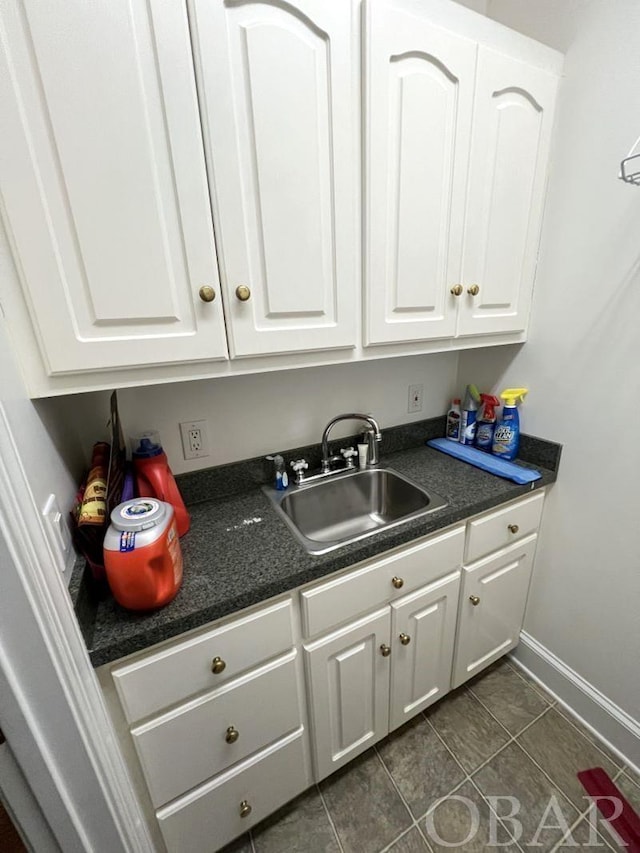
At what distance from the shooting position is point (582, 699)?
1.34 m

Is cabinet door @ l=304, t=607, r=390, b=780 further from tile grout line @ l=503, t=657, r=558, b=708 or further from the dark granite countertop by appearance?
tile grout line @ l=503, t=657, r=558, b=708

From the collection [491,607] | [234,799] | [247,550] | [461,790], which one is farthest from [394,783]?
[247,550]

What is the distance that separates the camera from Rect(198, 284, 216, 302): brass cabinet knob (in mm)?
766

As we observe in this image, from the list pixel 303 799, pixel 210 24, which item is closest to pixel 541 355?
pixel 210 24

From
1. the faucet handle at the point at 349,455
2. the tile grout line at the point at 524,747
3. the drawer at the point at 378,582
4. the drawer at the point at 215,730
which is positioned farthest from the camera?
the faucet handle at the point at 349,455

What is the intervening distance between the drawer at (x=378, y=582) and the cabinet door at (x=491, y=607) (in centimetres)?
16

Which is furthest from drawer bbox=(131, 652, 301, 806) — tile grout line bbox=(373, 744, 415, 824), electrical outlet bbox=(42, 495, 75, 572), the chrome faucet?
the chrome faucet

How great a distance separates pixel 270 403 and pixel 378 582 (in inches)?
26.8

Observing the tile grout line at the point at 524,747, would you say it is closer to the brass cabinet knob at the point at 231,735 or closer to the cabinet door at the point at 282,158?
the brass cabinet knob at the point at 231,735

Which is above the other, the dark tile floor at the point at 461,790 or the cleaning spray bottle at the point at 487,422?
the cleaning spray bottle at the point at 487,422

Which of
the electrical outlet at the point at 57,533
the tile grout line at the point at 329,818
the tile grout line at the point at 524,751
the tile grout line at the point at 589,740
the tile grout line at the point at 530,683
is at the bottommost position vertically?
the tile grout line at the point at 530,683

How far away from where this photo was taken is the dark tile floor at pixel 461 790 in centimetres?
106

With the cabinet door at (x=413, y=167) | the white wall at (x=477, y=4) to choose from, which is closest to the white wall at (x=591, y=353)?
the white wall at (x=477, y=4)

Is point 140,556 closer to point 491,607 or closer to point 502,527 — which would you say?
point 502,527
